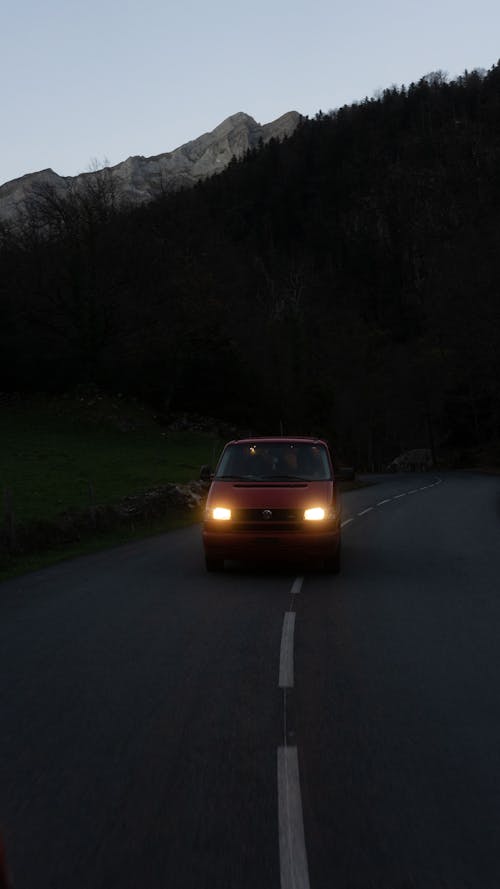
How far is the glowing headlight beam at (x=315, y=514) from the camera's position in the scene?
12.4 m

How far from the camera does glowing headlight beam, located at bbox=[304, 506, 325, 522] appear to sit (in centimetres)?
1241

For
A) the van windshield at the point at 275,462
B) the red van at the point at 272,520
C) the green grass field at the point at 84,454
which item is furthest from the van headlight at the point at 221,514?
the green grass field at the point at 84,454

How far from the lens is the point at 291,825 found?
406 cm

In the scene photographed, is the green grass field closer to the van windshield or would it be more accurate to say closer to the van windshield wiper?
the van windshield

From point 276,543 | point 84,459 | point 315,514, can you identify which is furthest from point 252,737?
point 84,459

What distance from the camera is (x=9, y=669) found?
733 cm

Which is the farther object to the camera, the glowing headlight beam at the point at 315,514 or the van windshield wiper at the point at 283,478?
the van windshield wiper at the point at 283,478

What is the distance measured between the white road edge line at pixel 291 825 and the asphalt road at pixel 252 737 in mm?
12

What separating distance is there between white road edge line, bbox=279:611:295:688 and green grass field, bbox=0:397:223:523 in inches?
329

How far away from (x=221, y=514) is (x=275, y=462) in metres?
1.68

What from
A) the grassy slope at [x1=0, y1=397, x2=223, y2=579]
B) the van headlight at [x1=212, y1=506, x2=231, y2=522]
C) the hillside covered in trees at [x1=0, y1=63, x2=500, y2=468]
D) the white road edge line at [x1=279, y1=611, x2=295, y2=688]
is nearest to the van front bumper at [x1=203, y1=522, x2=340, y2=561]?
the van headlight at [x1=212, y1=506, x2=231, y2=522]

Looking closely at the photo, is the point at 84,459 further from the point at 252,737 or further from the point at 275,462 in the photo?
the point at 252,737

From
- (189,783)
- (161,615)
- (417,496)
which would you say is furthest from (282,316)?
(189,783)

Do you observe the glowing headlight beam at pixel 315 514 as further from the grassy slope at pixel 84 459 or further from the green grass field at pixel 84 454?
the green grass field at pixel 84 454
